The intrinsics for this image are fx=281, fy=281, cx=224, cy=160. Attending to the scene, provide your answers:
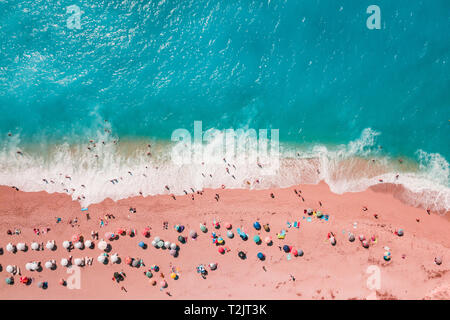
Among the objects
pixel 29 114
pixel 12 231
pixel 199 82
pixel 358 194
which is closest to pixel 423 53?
pixel 358 194

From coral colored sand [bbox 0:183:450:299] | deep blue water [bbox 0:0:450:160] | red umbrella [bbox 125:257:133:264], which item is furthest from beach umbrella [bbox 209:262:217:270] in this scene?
deep blue water [bbox 0:0:450:160]

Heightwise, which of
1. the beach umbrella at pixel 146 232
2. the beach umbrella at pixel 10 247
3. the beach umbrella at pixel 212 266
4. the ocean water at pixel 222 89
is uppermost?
the ocean water at pixel 222 89

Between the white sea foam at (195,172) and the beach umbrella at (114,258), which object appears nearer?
the beach umbrella at (114,258)

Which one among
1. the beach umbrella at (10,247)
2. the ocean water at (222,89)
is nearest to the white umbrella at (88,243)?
the ocean water at (222,89)

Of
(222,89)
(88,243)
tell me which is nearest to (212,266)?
(88,243)

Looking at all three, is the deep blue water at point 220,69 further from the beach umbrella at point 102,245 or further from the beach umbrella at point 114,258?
the beach umbrella at point 114,258
